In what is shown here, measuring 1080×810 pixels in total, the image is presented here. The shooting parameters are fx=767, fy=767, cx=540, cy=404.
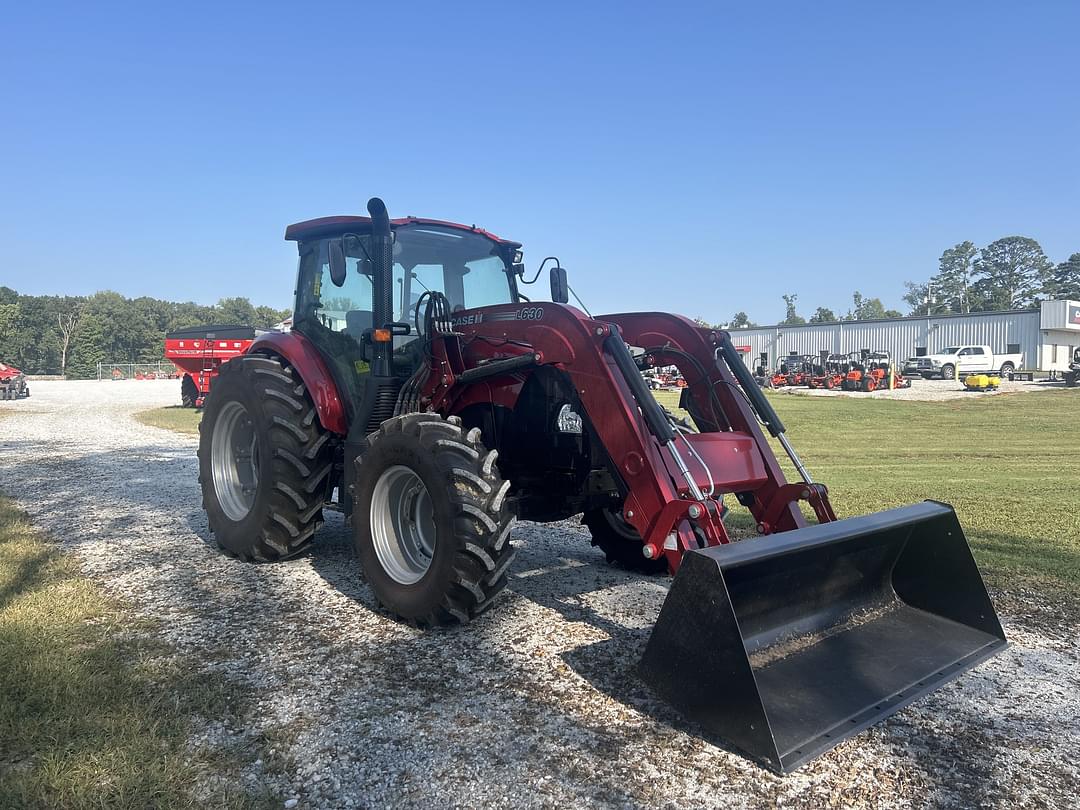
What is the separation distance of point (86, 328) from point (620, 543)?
95699 millimetres

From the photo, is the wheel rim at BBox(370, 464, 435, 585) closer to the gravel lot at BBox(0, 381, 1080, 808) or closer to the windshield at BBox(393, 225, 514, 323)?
the gravel lot at BBox(0, 381, 1080, 808)

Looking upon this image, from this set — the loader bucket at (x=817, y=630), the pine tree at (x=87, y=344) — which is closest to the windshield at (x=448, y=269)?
the loader bucket at (x=817, y=630)

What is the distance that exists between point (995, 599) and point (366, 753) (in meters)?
4.21

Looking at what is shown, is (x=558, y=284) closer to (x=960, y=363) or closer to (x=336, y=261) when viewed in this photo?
(x=336, y=261)

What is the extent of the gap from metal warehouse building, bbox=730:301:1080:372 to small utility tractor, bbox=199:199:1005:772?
→ 147ft

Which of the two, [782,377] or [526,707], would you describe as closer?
[526,707]

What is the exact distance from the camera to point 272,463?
5484 mm

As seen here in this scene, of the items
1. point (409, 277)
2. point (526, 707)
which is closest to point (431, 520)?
point (526, 707)

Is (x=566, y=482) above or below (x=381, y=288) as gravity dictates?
below

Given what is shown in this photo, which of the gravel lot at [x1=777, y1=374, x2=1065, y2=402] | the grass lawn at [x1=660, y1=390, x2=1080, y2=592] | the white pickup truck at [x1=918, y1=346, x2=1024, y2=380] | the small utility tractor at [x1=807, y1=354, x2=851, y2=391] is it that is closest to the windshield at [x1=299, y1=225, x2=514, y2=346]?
the grass lawn at [x1=660, y1=390, x2=1080, y2=592]

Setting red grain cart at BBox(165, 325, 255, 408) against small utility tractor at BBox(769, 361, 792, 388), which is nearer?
red grain cart at BBox(165, 325, 255, 408)

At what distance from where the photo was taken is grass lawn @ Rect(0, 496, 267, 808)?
2.72 meters

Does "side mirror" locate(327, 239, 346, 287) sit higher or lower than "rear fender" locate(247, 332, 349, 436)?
higher

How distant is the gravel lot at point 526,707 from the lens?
2.86m
